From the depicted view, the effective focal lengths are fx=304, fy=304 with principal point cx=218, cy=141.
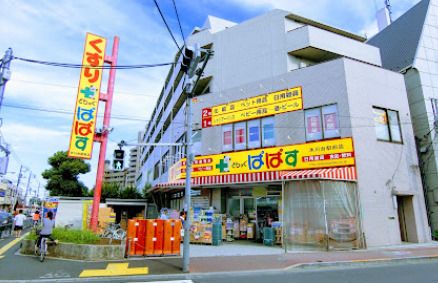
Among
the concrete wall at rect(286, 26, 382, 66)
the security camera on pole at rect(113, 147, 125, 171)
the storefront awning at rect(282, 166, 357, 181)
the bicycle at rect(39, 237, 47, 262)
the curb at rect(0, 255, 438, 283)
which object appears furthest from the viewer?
the concrete wall at rect(286, 26, 382, 66)

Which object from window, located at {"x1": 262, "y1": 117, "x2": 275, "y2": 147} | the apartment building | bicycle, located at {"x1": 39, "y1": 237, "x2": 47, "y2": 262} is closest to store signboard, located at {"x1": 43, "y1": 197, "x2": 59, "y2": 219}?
bicycle, located at {"x1": 39, "y1": 237, "x2": 47, "y2": 262}

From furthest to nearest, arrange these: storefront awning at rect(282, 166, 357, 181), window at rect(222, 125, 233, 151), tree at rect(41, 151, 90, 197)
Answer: tree at rect(41, 151, 90, 197), window at rect(222, 125, 233, 151), storefront awning at rect(282, 166, 357, 181)

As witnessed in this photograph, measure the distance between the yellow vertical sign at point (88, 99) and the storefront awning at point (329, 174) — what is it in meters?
9.70

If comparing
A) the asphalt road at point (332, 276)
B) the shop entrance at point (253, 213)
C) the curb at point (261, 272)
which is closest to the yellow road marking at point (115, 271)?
the curb at point (261, 272)

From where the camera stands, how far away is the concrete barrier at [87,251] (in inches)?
427

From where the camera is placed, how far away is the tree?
110ft

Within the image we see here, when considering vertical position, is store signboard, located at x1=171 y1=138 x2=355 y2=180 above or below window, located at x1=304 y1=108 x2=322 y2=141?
below

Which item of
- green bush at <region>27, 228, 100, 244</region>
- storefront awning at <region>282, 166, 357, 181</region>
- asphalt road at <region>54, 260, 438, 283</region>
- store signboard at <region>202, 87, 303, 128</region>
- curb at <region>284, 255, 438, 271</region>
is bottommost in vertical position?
asphalt road at <region>54, 260, 438, 283</region>

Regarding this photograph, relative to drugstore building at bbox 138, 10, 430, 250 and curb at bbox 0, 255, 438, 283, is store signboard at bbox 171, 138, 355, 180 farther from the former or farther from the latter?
curb at bbox 0, 255, 438, 283

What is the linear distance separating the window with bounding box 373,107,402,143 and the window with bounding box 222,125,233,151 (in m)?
8.06

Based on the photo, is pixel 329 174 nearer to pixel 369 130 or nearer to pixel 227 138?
pixel 369 130

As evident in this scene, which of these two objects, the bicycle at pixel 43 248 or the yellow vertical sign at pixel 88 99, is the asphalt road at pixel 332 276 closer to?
the bicycle at pixel 43 248

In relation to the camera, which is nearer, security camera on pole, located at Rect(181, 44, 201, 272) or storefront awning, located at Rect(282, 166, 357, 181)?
security camera on pole, located at Rect(181, 44, 201, 272)

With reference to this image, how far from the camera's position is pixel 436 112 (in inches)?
710
